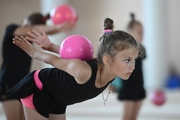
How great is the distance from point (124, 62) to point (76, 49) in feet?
0.95

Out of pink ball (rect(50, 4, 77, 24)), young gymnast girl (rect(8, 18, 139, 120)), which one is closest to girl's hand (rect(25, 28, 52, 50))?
young gymnast girl (rect(8, 18, 139, 120))

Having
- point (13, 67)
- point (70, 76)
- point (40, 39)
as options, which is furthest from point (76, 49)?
point (13, 67)

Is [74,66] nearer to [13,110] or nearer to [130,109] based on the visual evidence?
[13,110]

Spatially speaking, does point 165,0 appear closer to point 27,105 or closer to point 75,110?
point 75,110

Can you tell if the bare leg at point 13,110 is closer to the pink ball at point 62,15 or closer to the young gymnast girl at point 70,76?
the young gymnast girl at point 70,76

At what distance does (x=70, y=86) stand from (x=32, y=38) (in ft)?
1.28

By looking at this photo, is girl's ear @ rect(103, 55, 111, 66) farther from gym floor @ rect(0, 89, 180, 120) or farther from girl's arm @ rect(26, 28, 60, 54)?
gym floor @ rect(0, 89, 180, 120)

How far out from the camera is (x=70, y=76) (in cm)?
172

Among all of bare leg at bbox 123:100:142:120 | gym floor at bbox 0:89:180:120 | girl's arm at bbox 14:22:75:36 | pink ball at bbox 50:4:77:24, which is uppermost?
pink ball at bbox 50:4:77:24

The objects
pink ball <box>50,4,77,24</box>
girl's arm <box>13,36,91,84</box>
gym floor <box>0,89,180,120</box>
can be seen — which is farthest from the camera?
gym floor <box>0,89,180,120</box>

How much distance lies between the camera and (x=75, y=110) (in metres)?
4.58

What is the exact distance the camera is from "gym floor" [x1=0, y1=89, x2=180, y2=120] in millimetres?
4031

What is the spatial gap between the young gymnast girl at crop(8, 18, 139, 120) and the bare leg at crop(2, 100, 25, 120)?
55 cm

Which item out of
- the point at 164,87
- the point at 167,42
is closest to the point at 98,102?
the point at 164,87
